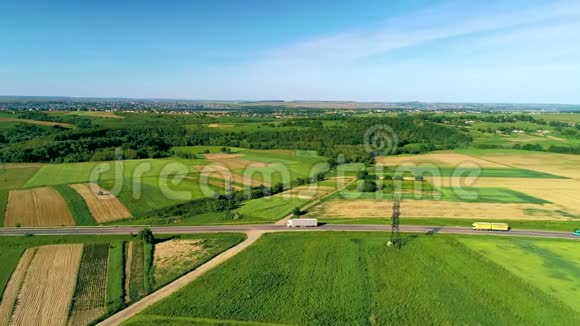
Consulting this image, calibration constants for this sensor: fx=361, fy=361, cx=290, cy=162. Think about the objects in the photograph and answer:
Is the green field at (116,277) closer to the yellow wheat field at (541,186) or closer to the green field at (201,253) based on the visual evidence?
the green field at (201,253)

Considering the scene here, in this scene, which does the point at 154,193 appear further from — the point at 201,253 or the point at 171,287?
the point at 171,287

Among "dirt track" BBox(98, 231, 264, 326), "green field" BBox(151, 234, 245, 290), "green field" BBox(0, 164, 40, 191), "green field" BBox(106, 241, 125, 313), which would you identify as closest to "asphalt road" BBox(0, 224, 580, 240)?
"green field" BBox(151, 234, 245, 290)

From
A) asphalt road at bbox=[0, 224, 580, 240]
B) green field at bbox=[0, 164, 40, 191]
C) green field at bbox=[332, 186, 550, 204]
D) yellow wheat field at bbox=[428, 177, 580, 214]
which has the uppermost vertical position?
green field at bbox=[0, 164, 40, 191]

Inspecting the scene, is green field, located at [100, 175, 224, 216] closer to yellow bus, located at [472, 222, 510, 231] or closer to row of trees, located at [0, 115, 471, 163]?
row of trees, located at [0, 115, 471, 163]

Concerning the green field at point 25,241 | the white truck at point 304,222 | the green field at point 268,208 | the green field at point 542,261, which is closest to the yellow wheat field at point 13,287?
the green field at point 25,241

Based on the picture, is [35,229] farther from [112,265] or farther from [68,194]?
[112,265]

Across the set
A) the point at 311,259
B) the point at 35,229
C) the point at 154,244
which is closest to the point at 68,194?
the point at 35,229
